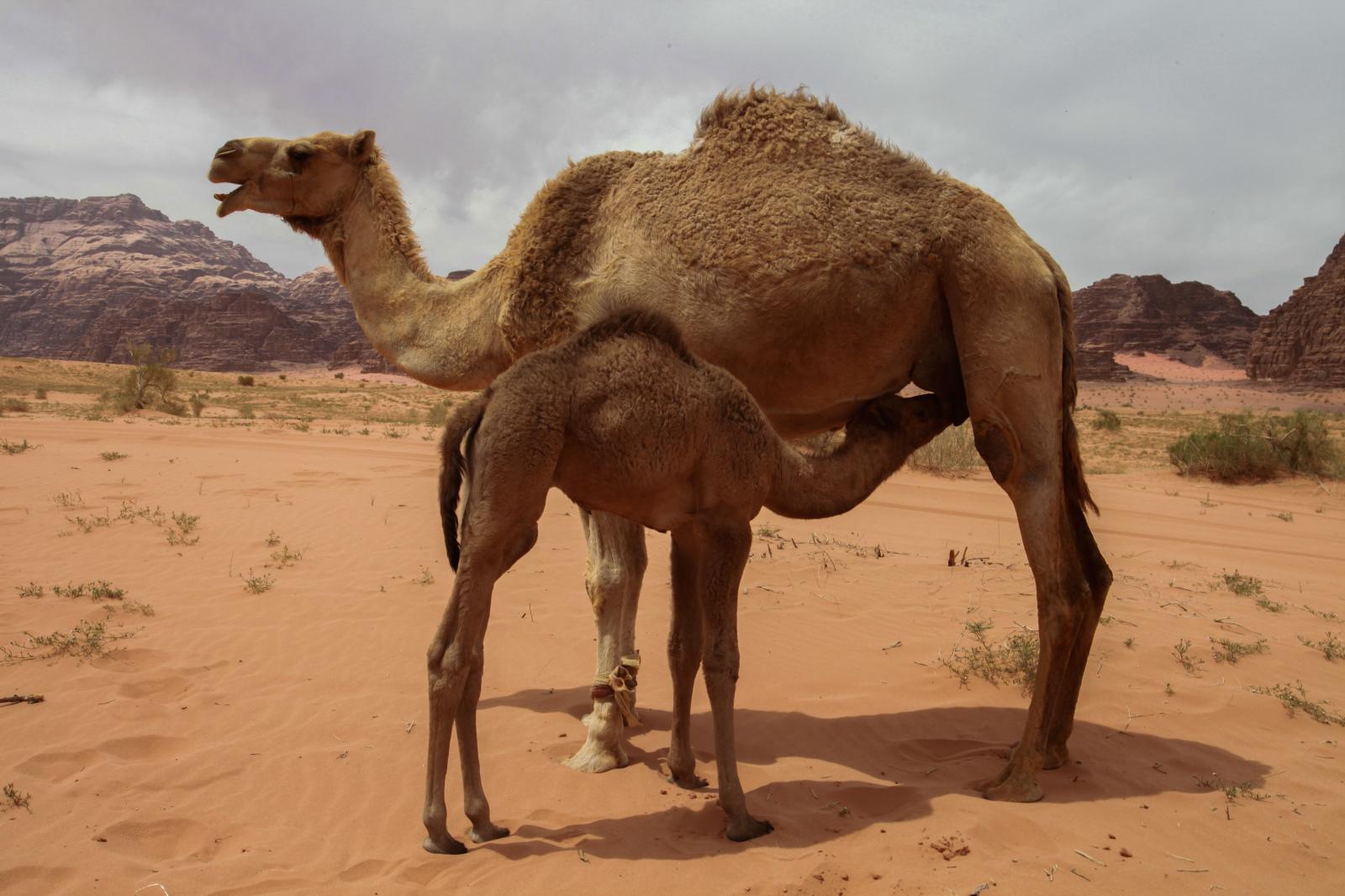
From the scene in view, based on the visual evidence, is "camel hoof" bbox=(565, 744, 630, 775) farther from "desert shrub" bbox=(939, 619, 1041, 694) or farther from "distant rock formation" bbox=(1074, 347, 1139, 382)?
"distant rock formation" bbox=(1074, 347, 1139, 382)

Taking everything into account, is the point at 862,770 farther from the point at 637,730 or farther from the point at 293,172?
the point at 293,172

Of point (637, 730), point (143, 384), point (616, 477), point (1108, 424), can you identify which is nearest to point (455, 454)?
point (616, 477)

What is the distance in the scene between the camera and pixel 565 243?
4.80 m

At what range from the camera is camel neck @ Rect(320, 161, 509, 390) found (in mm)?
4973

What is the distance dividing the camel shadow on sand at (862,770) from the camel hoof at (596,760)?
A: 0.27 ft

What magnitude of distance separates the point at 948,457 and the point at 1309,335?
3149 inches

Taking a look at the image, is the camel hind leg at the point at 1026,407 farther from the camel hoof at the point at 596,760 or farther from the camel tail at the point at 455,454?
the camel tail at the point at 455,454

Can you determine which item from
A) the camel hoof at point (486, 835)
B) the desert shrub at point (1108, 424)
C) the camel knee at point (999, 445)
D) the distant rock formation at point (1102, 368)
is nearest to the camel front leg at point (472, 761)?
the camel hoof at point (486, 835)

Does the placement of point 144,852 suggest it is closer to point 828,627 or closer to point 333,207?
point 333,207

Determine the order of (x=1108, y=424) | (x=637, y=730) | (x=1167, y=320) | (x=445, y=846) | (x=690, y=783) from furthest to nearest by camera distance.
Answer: (x=1167, y=320), (x=1108, y=424), (x=637, y=730), (x=690, y=783), (x=445, y=846)

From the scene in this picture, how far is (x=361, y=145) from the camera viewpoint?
5.66 m

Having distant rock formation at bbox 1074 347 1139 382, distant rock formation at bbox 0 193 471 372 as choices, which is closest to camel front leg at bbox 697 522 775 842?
distant rock formation at bbox 1074 347 1139 382

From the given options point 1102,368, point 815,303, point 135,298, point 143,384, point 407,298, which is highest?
point 135,298

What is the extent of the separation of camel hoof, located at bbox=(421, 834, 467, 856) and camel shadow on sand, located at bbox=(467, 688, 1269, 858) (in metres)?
0.13
